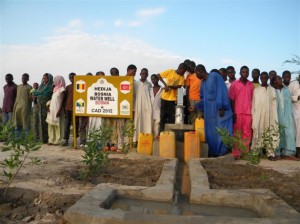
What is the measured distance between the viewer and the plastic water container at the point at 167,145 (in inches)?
247

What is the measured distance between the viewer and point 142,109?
7.71m

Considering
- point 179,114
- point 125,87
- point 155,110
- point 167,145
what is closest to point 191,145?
point 167,145

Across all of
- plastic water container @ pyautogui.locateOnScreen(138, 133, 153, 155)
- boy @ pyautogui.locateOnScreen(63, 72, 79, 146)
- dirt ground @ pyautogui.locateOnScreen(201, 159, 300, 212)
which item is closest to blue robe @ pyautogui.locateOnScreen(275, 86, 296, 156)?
dirt ground @ pyautogui.locateOnScreen(201, 159, 300, 212)

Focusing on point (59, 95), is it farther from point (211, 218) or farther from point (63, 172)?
point (211, 218)

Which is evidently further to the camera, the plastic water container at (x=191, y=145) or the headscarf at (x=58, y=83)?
the headscarf at (x=58, y=83)

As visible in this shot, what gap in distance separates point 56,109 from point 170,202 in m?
5.48

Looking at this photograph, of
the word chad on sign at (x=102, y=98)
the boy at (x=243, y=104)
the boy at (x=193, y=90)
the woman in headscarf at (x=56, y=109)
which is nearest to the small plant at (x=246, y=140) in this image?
the boy at (x=243, y=104)

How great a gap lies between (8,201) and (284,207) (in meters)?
2.80

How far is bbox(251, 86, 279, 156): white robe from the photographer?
23.1 feet

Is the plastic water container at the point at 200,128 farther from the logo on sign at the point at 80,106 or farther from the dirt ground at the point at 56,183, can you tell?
the logo on sign at the point at 80,106

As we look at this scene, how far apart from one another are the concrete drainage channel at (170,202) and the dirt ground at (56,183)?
23 centimetres

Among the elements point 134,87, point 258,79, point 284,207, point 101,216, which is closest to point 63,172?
point 101,216

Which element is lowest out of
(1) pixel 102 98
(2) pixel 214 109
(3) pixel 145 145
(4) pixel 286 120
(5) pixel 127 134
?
(3) pixel 145 145

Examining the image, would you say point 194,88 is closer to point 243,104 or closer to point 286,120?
point 243,104
